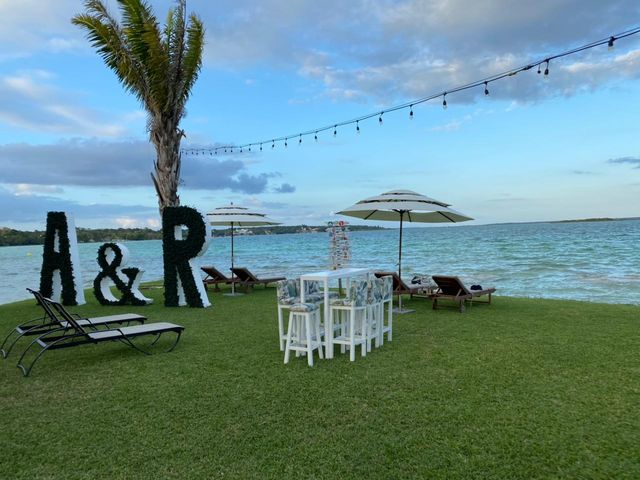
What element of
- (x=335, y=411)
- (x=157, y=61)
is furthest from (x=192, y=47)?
(x=335, y=411)

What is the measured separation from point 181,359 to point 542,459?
437 centimetres

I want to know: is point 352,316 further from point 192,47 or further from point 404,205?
point 192,47

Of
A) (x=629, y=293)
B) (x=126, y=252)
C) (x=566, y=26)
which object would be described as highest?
(x=566, y=26)

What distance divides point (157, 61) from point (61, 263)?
6287 millimetres

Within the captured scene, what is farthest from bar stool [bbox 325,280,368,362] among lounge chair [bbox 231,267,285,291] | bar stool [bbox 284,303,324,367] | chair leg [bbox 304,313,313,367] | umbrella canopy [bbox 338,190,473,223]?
lounge chair [bbox 231,267,285,291]

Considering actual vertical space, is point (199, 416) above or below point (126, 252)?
below

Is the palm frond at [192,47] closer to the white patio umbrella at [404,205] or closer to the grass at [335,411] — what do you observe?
the white patio umbrella at [404,205]

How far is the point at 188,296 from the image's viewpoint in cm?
1041

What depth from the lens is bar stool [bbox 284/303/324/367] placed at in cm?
544

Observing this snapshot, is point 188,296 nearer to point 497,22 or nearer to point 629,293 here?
point 497,22

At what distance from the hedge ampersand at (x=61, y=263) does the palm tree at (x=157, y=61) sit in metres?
2.52

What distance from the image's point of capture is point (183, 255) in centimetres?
1044

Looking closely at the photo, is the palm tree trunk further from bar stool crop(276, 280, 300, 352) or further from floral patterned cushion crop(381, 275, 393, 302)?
floral patterned cushion crop(381, 275, 393, 302)

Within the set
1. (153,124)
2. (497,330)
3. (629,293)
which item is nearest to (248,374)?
(497,330)
